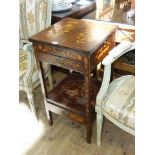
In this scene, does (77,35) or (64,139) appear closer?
(77,35)

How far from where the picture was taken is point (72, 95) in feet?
4.95

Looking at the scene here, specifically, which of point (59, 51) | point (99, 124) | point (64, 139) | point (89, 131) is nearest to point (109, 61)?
point (59, 51)

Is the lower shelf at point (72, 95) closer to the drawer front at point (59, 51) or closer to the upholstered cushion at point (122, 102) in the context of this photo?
the upholstered cushion at point (122, 102)

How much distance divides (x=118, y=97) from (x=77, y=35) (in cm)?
42

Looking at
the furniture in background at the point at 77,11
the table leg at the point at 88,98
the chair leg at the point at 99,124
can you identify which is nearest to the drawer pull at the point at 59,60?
the table leg at the point at 88,98

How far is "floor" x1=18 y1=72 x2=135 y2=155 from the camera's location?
1.45m

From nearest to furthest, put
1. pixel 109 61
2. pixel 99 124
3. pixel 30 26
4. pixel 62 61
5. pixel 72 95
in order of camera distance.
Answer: pixel 109 61, pixel 62 61, pixel 99 124, pixel 72 95, pixel 30 26

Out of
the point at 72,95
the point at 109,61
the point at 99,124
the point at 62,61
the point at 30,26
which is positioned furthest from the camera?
the point at 30,26

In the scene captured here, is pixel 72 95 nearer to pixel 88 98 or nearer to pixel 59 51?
pixel 88 98

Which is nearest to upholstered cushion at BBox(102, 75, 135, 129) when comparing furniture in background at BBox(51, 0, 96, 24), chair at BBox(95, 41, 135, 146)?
chair at BBox(95, 41, 135, 146)

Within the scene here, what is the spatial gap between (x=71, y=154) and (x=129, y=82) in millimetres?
600
